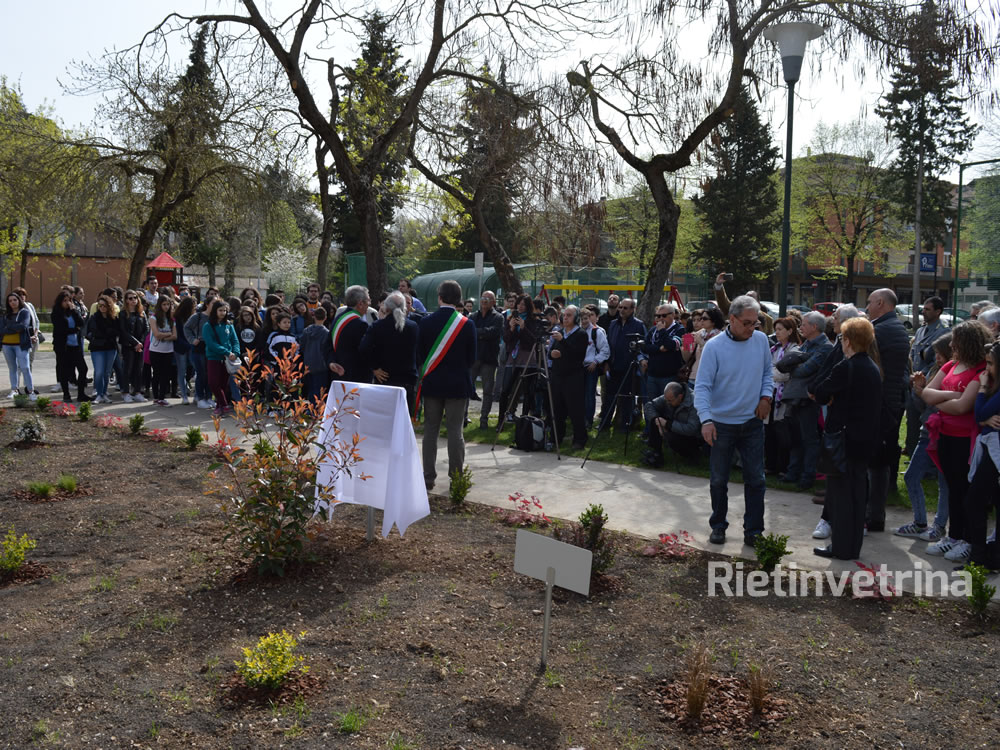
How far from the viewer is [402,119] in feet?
51.9

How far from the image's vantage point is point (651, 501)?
855cm

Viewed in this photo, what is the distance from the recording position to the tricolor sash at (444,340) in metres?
8.16

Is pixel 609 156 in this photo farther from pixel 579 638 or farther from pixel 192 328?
pixel 579 638

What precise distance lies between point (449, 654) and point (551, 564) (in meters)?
0.79

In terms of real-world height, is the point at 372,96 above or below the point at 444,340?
above

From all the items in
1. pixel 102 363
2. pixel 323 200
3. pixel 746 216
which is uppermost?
pixel 746 216

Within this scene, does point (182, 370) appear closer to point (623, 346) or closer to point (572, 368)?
point (572, 368)

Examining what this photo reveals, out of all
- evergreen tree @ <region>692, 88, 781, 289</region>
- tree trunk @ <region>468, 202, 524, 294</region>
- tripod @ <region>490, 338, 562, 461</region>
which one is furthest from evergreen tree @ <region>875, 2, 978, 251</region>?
tripod @ <region>490, 338, 562, 461</region>

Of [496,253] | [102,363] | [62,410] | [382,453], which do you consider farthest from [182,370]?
[382,453]

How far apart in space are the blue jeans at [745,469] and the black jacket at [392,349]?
321 cm

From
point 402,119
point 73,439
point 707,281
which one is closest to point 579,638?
point 73,439

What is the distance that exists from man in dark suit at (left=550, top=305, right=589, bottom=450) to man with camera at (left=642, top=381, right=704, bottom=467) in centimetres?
135

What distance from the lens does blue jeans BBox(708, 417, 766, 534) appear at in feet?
22.6

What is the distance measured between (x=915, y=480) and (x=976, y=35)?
7.48 m
